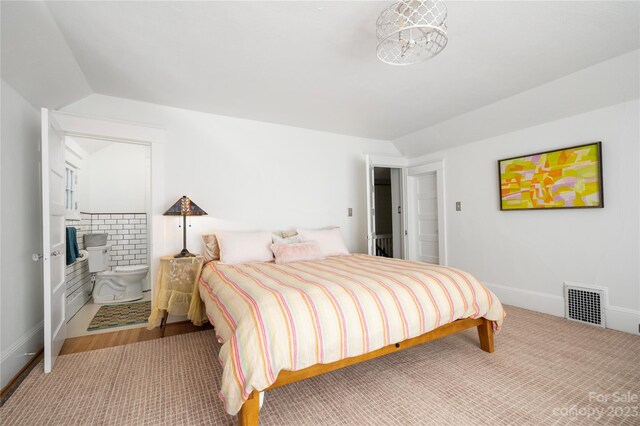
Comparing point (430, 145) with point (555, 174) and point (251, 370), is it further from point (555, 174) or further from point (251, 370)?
point (251, 370)

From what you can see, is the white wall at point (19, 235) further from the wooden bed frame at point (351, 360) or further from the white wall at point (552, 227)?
the white wall at point (552, 227)

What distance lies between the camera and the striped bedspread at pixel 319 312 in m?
1.50

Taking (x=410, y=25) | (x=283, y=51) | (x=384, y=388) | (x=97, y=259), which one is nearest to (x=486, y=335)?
(x=384, y=388)

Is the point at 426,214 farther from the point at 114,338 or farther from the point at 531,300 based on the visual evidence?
the point at 114,338

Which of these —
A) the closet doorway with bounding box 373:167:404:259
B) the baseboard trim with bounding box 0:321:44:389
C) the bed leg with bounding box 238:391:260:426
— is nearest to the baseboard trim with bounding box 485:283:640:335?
the closet doorway with bounding box 373:167:404:259

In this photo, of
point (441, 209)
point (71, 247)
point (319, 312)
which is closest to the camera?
point (319, 312)

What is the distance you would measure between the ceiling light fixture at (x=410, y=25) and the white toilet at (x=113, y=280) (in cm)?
415

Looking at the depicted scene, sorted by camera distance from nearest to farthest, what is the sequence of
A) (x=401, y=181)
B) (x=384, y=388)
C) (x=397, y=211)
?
(x=384, y=388) → (x=401, y=181) → (x=397, y=211)

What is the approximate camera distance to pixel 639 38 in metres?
2.21

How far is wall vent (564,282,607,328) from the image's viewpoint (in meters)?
2.93

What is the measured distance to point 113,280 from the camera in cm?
409

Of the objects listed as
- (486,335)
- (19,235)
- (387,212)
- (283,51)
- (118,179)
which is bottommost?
(486,335)

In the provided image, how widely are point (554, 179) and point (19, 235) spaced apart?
16.6 feet

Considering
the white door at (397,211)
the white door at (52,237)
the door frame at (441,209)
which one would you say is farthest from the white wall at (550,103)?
the white door at (52,237)
